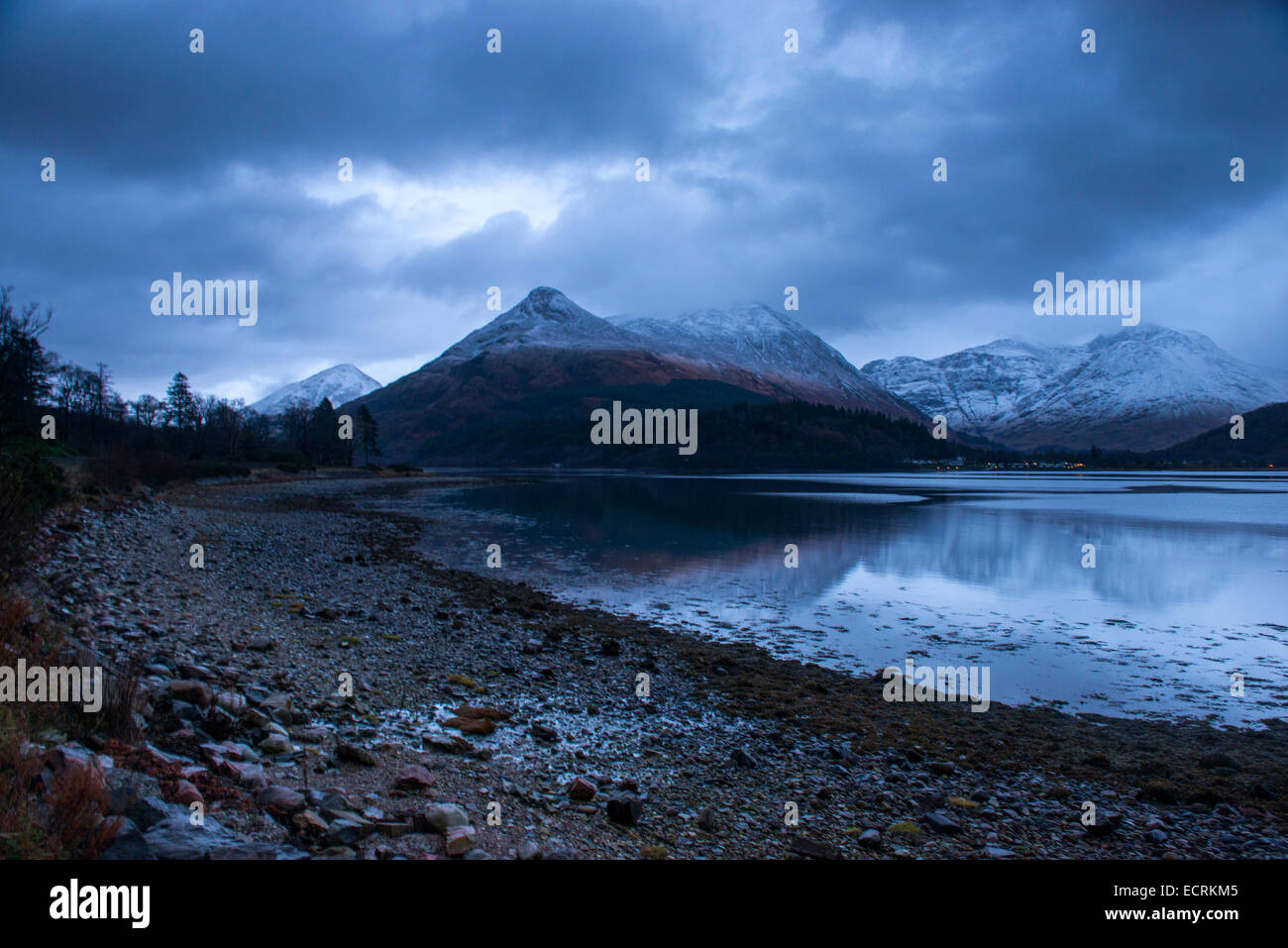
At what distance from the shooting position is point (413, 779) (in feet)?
24.2

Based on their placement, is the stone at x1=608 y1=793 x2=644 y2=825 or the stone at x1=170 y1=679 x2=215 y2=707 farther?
the stone at x1=170 y1=679 x2=215 y2=707

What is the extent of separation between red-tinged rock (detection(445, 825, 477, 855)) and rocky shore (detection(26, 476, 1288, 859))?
0.03 m

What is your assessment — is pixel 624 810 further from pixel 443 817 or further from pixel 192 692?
pixel 192 692

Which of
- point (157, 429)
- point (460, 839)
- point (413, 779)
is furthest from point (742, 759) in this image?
point (157, 429)

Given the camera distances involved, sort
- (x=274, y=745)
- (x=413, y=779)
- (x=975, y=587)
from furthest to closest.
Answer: (x=975, y=587) < (x=274, y=745) < (x=413, y=779)

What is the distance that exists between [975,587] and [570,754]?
70.4ft

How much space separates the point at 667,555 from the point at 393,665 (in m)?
21.3

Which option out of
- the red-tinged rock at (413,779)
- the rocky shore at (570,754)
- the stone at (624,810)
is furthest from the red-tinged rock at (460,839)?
the stone at (624,810)

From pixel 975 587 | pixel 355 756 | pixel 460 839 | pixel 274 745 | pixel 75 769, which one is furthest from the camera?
pixel 975 587

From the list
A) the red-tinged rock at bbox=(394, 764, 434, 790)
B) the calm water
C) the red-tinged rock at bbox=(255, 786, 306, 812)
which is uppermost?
the red-tinged rock at bbox=(255, 786, 306, 812)

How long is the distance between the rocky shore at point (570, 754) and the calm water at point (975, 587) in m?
3.07

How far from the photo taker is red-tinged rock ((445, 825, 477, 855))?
5918mm

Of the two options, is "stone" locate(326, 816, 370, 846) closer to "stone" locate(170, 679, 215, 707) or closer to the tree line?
"stone" locate(170, 679, 215, 707)

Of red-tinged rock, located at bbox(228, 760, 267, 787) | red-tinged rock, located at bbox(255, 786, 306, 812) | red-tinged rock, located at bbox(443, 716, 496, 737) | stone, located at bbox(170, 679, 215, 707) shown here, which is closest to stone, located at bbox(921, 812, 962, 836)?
red-tinged rock, located at bbox(443, 716, 496, 737)
